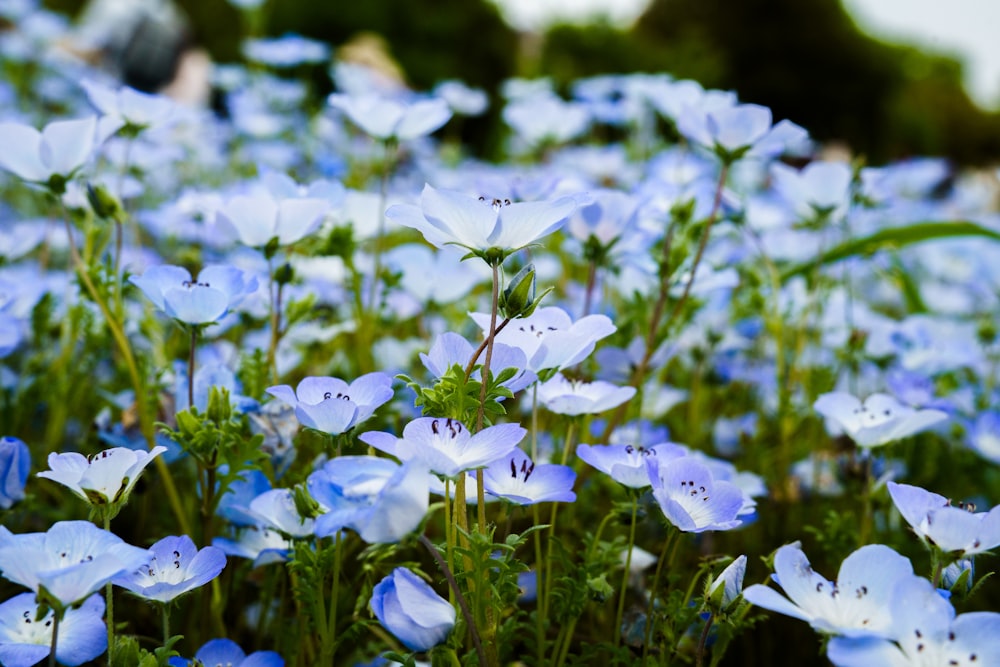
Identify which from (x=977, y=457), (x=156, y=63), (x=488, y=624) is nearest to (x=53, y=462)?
(x=488, y=624)

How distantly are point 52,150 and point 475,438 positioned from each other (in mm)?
700

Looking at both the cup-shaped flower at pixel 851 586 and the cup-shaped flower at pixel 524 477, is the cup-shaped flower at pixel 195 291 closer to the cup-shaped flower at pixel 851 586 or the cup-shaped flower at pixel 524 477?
the cup-shaped flower at pixel 524 477

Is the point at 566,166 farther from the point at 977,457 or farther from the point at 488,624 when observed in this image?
the point at 488,624

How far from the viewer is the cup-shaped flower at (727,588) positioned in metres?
0.75

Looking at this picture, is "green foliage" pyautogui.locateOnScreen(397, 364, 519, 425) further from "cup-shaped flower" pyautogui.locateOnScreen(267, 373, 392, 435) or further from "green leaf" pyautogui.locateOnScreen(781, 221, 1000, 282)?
"green leaf" pyautogui.locateOnScreen(781, 221, 1000, 282)

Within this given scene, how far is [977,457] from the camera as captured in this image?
153 centimetres

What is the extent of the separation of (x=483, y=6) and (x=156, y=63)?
2722 mm

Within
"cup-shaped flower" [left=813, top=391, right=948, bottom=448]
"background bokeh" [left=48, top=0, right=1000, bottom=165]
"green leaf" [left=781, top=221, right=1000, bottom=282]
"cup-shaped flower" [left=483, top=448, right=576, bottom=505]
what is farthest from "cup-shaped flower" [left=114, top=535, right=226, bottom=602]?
"background bokeh" [left=48, top=0, right=1000, bottom=165]

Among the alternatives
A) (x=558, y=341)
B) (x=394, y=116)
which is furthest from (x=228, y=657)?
(x=394, y=116)

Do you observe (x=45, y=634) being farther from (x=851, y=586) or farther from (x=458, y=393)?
(x=851, y=586)

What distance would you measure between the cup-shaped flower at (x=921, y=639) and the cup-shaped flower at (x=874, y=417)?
0.39m

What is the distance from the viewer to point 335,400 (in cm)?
74

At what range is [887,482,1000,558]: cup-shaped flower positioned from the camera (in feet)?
2.39

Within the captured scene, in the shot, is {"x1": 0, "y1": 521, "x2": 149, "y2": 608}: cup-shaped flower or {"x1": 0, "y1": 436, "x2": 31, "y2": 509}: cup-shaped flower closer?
{"x1": 0, "y1": 521, "x2": 149, "y2": 608}: cup-shaped flower
